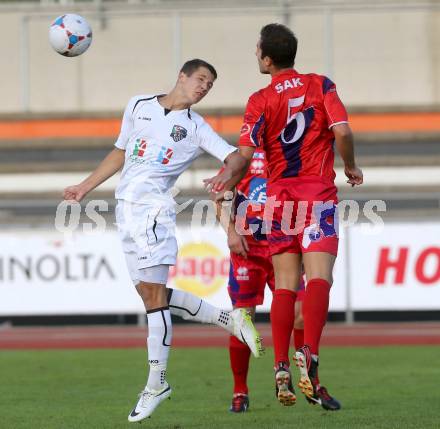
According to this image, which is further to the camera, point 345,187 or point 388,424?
point 345,187

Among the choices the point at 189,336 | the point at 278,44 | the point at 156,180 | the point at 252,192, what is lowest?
→ the point at 189,336

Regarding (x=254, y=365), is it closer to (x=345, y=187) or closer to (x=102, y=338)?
(x=102, y=338)

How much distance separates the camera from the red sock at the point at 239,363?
7.89 metres

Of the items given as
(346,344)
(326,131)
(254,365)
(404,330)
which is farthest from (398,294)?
(326,131)

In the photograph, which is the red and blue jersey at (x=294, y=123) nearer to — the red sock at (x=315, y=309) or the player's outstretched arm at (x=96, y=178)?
the red sock at (x=315, y=309)

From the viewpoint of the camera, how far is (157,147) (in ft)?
24.1

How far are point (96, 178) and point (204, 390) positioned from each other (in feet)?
7.75

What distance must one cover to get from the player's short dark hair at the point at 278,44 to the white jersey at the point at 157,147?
63cm

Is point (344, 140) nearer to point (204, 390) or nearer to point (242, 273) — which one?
point (242, 273)

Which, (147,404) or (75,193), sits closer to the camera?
(147,404)

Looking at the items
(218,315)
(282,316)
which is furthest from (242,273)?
(282,316)

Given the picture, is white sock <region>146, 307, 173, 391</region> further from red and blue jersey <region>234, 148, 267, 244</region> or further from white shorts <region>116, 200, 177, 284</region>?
red and blue jersey <region>234, 148, 267, 244</region>

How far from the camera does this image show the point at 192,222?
1603cm

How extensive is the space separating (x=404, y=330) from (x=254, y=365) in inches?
187
